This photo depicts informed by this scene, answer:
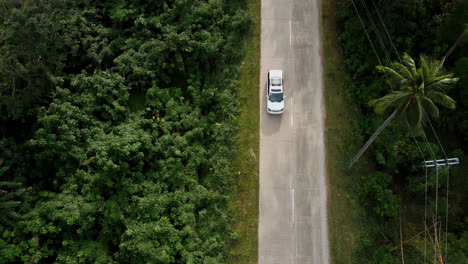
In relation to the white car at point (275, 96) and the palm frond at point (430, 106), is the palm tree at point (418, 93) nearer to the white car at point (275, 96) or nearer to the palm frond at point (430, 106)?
the palm frond at point (430, 106)

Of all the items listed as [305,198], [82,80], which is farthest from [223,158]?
[82,80]

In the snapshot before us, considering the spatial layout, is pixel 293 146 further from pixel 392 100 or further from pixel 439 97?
pixel 439 97

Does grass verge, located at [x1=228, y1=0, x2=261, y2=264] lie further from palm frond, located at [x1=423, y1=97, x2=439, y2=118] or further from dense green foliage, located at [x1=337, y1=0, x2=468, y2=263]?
palm frond, located at [x1=423, y1=97, x2=439, y2=118]

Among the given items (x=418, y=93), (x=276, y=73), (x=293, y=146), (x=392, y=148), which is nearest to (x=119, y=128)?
(x=276, y=73)

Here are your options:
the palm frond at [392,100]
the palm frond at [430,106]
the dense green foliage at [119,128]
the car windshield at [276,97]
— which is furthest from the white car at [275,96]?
the palm frond at [430,106]

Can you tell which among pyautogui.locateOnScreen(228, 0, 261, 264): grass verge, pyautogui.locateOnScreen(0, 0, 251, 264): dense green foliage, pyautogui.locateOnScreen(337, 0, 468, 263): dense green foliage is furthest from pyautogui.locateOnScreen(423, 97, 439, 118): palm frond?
pyautogui.locateOnScreen(0, 0, 251, 264): dense green foliage
